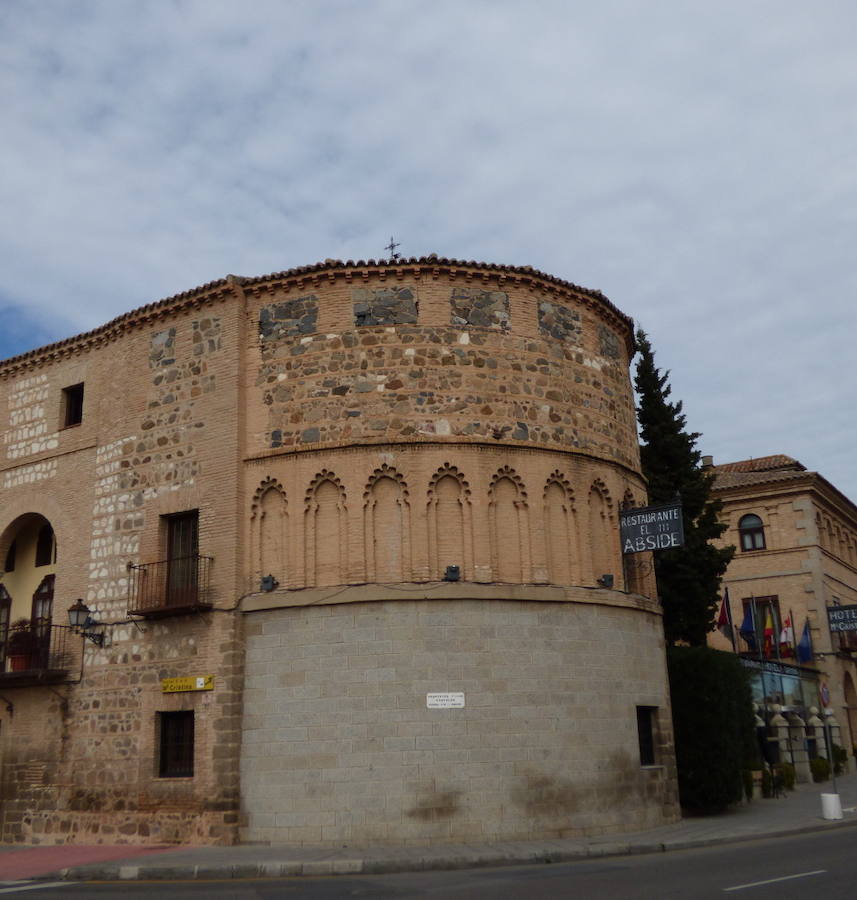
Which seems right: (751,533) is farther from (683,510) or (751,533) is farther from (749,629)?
(683,510)

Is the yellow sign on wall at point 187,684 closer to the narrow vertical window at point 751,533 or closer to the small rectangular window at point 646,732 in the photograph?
the small rectangular window at point 646,732

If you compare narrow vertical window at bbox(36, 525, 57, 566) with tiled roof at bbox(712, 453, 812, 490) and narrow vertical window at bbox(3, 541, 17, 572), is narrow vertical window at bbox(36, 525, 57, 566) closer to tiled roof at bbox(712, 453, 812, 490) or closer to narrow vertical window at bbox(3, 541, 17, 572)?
narrow vertical window at bbox(3, 541, 17, 572)

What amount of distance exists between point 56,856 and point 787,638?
29.0m

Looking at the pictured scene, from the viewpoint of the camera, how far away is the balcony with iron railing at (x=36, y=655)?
18984mm

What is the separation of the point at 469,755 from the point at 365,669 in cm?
223

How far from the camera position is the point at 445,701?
1605 cm

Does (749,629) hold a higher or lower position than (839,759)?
higher

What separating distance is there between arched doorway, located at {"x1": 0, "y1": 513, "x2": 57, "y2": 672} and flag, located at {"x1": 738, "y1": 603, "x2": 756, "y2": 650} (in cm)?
2514

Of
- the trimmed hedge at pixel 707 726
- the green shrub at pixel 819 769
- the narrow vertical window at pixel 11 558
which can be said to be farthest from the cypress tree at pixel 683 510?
the narrow vertical window at pixel 11 558

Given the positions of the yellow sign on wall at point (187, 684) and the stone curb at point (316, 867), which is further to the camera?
the yellow sign on wall at point (187, 684)

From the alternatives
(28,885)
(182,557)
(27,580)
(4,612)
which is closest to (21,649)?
(27,580)

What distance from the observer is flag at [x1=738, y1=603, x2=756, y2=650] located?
35.8 meters

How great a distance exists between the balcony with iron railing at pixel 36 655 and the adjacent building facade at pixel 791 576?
25409 mm

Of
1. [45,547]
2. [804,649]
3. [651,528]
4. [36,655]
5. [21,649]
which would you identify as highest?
[45,547]
